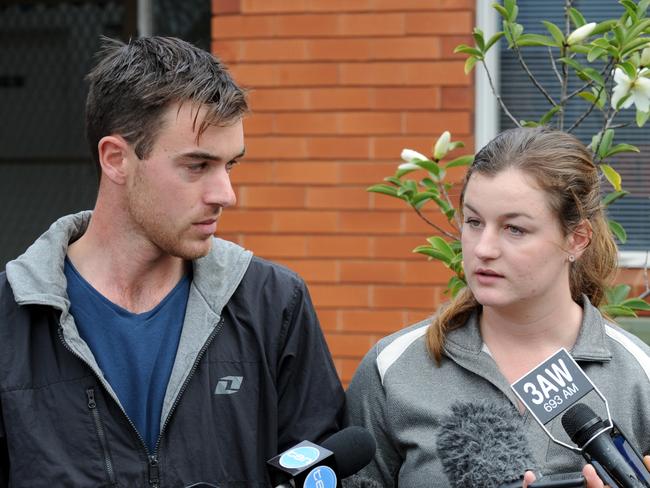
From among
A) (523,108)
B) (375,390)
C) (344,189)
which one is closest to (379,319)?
(344,189)

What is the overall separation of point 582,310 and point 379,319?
6.29ft

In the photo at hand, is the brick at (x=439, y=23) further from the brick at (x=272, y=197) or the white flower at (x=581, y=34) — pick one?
the white flower at (x=581, y=34)

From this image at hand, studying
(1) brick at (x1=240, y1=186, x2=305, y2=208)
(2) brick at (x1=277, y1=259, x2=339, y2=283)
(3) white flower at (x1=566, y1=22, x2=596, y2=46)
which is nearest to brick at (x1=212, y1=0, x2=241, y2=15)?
(1) brick at (x1=240, y1=186, x2=305, y2=208)

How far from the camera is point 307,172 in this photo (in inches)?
194

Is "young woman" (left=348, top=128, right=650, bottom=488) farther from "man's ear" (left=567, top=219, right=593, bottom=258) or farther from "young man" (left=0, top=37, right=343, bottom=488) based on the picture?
"young man" (left=0, top=37, right=343, bottom=488)

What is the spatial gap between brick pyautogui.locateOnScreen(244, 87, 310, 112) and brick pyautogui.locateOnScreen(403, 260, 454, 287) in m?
0.81

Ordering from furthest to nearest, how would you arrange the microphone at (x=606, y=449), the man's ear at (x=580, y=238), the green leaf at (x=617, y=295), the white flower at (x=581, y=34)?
1. the green leaf at (x=617, y=295)
2. the white flower at (x=581, y=34)
3. the man's ear at (x=580, y=238)
4. the microphone at (x=606, y=449)

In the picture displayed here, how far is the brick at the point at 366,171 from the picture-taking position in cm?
→ 485

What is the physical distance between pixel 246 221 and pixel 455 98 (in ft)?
3.35

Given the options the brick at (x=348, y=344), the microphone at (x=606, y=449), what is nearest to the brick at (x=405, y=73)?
the brick at (x=348, y=344)

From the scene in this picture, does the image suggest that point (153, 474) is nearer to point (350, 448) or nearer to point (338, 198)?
point (350, 448)

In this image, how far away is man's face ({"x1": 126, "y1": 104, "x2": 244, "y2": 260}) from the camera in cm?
275

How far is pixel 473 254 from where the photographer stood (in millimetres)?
2820

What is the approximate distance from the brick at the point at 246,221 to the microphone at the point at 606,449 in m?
2.65
